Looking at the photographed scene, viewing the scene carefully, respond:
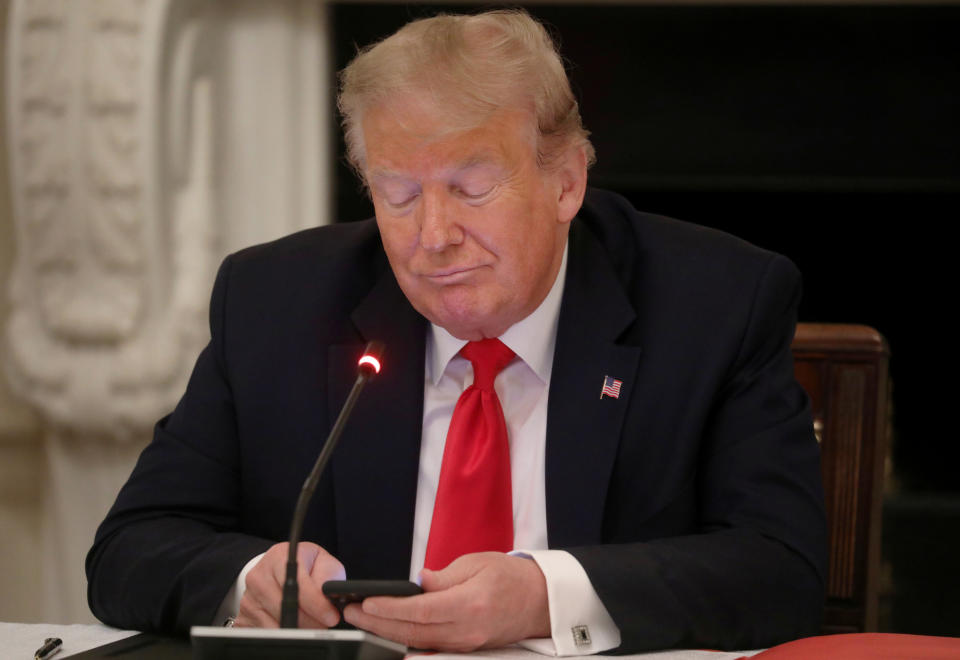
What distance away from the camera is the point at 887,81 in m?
3.25

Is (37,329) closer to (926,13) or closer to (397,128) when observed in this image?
(397,128)

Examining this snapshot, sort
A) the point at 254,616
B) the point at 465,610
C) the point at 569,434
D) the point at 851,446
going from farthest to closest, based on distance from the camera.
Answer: the point at 851,446
the point at 569,434
the point at 254,616
the point at 465,610

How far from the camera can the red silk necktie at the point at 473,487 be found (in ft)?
5.48

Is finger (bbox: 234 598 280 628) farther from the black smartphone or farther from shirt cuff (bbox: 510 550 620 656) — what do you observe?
shirt cuff (bbox: 510 550 620 656)

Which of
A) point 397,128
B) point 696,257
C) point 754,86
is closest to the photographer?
point 397,128

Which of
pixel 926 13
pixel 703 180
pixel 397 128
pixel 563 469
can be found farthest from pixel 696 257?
pixel 926 13

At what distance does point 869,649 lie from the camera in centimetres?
123

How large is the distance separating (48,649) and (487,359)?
0.69 meters

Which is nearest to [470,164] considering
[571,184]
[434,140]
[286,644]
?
[434,140]

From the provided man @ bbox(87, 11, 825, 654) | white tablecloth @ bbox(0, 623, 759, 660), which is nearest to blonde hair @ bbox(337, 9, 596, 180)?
man @ bbox(87, 11, 825, 654)

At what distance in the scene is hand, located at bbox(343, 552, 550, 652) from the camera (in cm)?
134

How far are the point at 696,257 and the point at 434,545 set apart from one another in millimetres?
566

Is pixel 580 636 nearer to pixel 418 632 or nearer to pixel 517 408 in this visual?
pixel 418 632

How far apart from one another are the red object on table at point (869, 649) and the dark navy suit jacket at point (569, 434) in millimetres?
225
